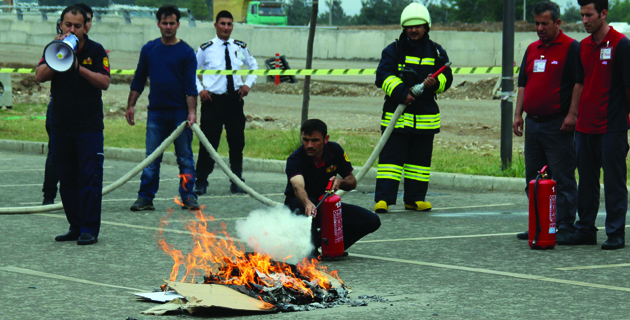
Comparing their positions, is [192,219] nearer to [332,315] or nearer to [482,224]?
[482,224]

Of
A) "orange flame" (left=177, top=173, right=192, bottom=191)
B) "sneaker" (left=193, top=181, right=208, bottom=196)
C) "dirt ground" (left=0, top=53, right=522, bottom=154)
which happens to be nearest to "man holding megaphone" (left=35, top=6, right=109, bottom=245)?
"orange flame" (left=177, top=173, right=192, bottom=191)

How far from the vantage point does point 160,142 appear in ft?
31.5

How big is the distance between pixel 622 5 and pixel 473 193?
11438 cm

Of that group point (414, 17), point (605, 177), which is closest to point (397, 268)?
point (605, 177)

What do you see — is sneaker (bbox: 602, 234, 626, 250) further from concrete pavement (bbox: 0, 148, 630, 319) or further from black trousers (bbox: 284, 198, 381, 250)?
black trousers (bbox: 284, 198, 381, 250)

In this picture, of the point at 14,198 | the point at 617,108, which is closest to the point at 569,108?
the point at 617,108

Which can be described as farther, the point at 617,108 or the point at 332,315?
the point at 617,108

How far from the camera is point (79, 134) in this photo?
7.26 metres

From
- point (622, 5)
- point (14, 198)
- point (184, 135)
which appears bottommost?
point (14, 198)

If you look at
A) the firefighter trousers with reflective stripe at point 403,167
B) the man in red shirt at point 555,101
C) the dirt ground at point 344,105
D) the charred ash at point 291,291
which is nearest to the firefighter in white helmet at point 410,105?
the firefighter trousers with reflective stripe at point 403,167

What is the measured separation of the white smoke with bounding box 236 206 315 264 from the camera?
607cm

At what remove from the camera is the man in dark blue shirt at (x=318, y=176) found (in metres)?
6.73

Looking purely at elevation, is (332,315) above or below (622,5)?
below

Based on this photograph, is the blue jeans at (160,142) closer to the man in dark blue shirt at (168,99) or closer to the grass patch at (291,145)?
the man in dark blue shirt at (168,99)
